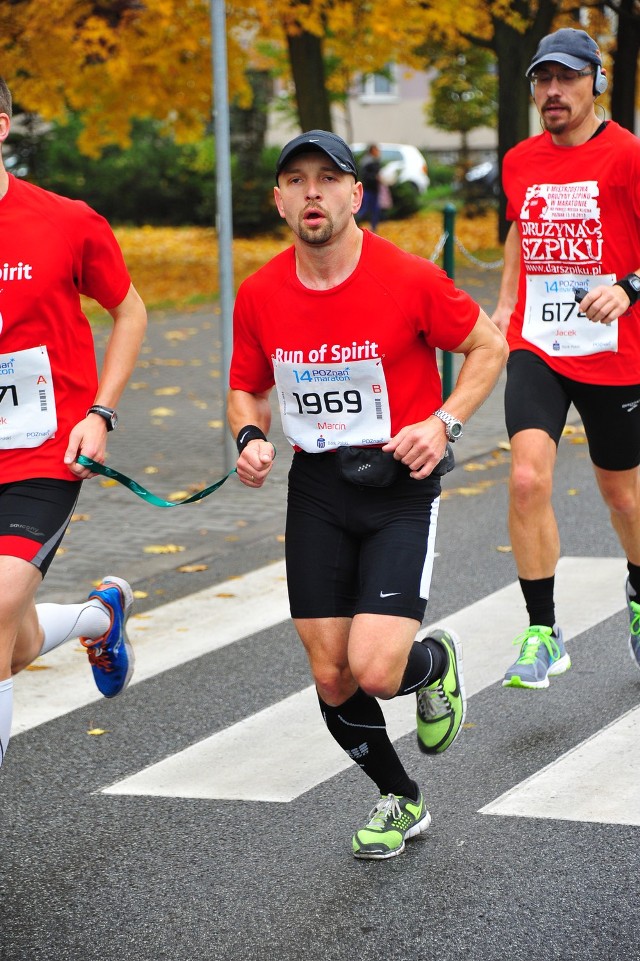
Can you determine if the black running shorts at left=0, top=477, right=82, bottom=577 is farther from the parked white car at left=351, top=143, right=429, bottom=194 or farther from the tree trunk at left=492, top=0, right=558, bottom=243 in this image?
the parked white car at left=351, top=143, right=429, bottom=194

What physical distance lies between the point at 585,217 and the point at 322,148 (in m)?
Result: 1.87

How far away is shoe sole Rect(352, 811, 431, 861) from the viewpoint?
169 inches

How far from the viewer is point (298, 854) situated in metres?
4.36

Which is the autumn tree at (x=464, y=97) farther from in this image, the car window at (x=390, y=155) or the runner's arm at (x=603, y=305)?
the runner's arm at (x=603, y=305)

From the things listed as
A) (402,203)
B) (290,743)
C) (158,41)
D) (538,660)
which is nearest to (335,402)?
(290,743)

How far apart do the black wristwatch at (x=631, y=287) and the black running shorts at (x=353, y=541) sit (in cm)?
141

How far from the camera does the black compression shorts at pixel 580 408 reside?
5711 mm

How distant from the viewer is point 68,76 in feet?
66.2

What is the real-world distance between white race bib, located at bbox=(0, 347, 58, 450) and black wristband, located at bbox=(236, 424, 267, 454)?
0.55 meters

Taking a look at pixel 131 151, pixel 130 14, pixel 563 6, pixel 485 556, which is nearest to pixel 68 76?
pixel 130 14

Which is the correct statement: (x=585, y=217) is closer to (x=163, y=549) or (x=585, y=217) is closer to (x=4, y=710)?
(x=4, y=710)

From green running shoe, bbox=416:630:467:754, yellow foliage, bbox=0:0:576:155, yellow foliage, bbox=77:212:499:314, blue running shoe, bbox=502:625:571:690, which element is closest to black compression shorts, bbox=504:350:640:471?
blue running shoe, bbox=502:625:571:690

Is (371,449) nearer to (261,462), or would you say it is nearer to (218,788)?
(261,462)

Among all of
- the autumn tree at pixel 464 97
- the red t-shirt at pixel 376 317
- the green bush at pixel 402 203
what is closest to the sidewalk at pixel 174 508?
the red t-shirt at pixel 376 317
